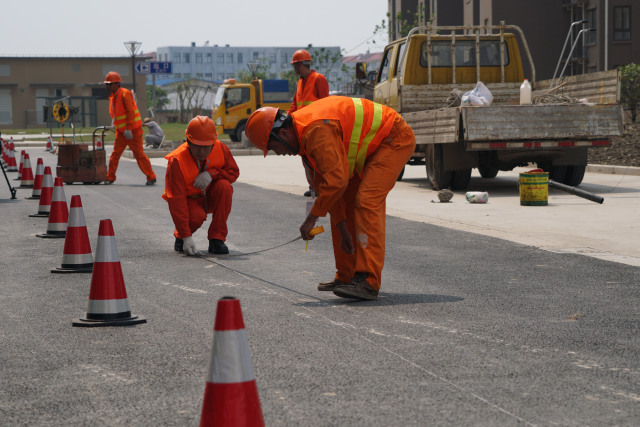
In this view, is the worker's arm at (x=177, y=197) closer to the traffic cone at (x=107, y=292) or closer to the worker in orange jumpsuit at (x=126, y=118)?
the traffic cone at (x=107, y=292)

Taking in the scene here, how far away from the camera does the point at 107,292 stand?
591 centimetres

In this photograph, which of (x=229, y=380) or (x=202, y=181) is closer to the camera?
(x=229, y=380)

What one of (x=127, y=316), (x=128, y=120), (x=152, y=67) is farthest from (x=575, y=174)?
(x=152, y=67)

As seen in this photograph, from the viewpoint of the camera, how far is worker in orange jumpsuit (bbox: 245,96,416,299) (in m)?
6.23

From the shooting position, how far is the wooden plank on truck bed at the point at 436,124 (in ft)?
48.6

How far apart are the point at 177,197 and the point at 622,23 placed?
4472 centimetres

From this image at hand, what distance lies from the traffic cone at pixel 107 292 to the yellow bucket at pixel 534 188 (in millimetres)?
8259

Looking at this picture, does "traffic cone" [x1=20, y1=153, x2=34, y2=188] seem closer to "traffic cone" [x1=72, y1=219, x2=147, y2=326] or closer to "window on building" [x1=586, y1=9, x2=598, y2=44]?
"traffic cone" [x1=72, y1=219, x2=147, y2=326]

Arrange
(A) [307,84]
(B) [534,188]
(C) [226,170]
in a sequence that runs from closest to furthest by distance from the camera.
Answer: (C) [226,170] < (B) [534,188] < (A) [307,84]

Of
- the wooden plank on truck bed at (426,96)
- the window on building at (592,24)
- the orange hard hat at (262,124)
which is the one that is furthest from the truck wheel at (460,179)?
the window on building at (592,24)

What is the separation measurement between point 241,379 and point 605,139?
41.8 feet

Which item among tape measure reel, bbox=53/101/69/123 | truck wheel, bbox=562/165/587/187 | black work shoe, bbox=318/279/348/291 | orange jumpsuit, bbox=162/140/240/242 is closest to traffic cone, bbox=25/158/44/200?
orange jumpsuit, bbox=162/140/240/242

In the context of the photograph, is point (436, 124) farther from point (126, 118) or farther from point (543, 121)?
point (126, 118)

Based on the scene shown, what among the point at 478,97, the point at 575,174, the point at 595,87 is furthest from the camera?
the point at 595,87
